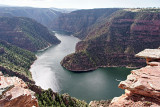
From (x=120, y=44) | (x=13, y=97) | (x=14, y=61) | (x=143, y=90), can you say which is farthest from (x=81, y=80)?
(x=13, y=97)

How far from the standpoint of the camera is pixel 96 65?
156875 millimetres

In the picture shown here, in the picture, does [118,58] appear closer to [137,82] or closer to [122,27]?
[122,27]

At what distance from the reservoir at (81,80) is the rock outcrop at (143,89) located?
72806 millimetres

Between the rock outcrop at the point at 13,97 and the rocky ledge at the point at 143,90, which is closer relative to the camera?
the rock outcrop at the point at 13,97

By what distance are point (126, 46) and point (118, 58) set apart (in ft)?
63.1

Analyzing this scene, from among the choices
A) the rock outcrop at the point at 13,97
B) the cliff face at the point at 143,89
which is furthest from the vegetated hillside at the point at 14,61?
the cliff face at the point at 143,89

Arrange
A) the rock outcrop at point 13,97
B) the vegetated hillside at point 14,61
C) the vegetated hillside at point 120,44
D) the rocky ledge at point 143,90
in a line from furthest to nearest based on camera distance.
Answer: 1. the vegetated hillside at point 120,44
2. the vegetated hillside at point 14,61
3. the rocky ledge at point 143,90
4. the rock outcrop at point 13,97

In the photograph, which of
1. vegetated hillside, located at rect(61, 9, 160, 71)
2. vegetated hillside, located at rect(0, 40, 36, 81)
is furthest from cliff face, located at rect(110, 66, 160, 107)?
vegetated hillside, located at rect(61, 9, 160, 71)

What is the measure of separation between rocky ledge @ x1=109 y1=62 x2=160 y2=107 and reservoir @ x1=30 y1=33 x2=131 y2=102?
239 feet

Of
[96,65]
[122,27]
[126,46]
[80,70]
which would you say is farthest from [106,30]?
[80,70]

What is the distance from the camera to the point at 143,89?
26922 mm

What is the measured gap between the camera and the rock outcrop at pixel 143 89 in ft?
84.8

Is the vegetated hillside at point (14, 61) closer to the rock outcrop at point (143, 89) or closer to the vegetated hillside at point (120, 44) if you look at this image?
the vegetated hillside at point (120, 44)

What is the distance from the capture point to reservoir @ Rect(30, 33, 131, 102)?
106625mm
